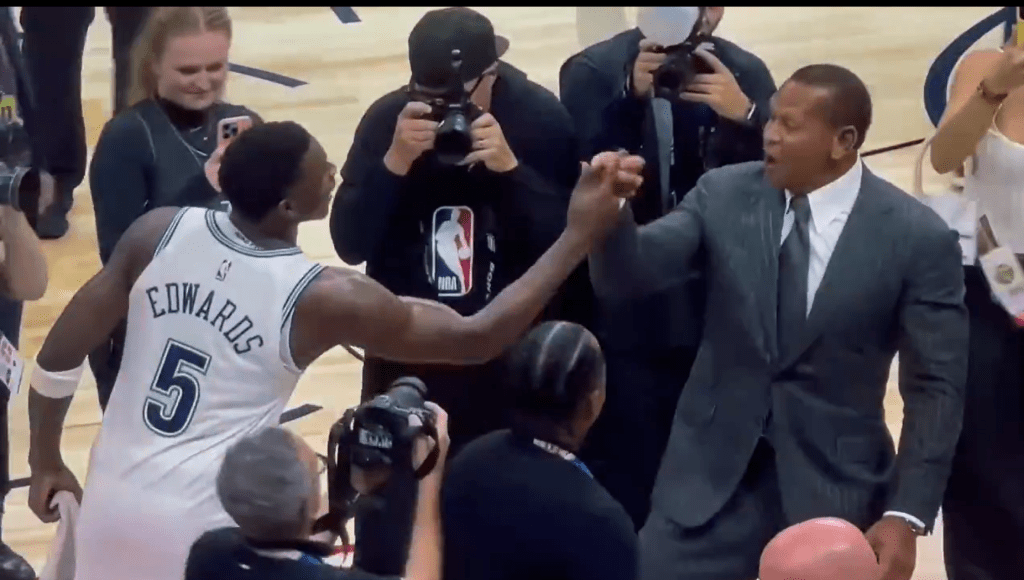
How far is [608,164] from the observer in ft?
9.40

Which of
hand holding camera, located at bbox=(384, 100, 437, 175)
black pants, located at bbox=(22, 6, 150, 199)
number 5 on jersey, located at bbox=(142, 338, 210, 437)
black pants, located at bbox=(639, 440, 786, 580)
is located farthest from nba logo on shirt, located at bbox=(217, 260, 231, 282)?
black pants, located at bbox=(22, 6, 150, 199)

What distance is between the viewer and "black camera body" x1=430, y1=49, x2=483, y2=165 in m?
3.11

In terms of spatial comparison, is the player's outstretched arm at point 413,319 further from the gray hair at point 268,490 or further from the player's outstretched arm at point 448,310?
the gray hair at point 268,490

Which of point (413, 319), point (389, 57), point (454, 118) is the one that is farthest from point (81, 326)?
point (389, 57)

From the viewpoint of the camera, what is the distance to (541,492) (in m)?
2.36

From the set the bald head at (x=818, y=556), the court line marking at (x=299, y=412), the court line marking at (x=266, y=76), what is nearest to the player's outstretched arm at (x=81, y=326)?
the bald head at (x=818, y=556)

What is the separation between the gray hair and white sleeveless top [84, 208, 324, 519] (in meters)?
0.32

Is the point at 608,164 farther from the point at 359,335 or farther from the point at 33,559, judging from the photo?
the point at 33,559

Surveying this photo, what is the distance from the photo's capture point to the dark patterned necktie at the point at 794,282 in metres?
2.99

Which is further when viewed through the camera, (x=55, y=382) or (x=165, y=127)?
(x=165, y=127)

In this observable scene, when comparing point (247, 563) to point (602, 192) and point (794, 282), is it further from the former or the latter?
point (794, 282)

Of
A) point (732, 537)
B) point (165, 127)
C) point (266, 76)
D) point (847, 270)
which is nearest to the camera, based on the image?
point (847, 270)

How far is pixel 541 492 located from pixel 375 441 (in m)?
0.27

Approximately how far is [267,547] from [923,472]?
50.6 inches
